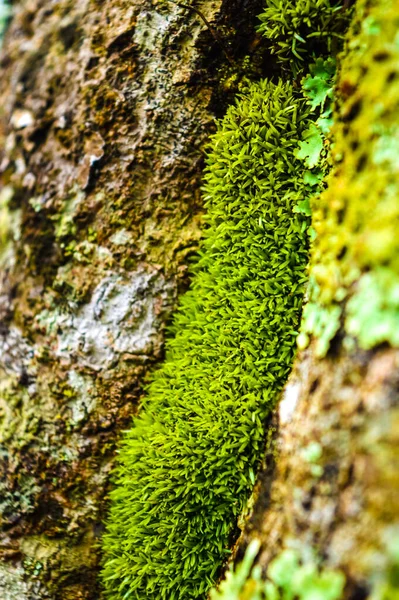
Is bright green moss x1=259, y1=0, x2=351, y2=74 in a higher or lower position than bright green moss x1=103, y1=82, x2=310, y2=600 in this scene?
higher

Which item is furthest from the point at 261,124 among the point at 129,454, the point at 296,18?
the point at 129,454

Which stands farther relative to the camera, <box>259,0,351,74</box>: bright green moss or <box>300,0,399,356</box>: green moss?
<box>259,0,351,74</box>: bright green moss

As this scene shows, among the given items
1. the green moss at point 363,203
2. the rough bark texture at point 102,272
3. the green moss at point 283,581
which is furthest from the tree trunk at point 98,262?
the green moss at point 283,581

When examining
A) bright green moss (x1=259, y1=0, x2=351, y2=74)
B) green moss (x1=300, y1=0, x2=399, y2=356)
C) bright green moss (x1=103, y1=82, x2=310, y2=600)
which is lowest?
bright green moss (x1=103, y1=82, x2=310, y2=600)

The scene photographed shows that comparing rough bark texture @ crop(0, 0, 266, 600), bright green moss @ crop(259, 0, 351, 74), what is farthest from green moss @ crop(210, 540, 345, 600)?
bright green moss @ crop(259, 0, 351, 74)

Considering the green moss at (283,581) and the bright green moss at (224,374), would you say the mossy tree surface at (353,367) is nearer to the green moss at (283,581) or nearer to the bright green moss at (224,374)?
the green moss at (283,581)

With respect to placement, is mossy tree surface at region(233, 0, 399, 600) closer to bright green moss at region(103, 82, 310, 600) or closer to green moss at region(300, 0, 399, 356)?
green moss at region(300, 0, 399, 356)

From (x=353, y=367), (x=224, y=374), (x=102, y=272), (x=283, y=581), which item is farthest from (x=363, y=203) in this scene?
(x=102, y=272)
